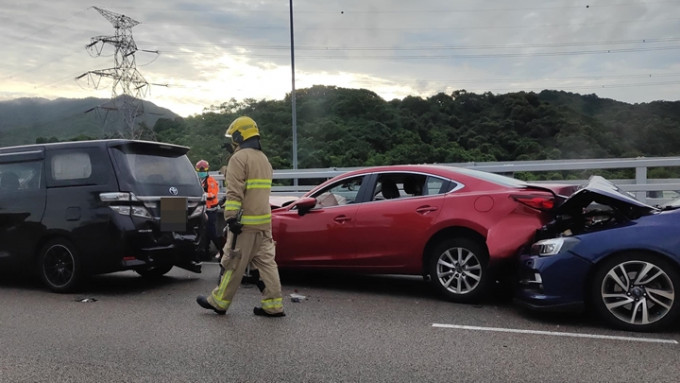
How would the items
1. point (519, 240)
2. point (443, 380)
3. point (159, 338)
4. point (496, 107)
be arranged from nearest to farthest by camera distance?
1. point (443, 380)
2. point (159, 338)
3. point (519, 240)
4. point (496, 107)

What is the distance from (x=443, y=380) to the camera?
4.09m

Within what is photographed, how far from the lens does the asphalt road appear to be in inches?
167

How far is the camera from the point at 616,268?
5164 mm

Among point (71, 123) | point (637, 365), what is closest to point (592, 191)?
point (637, 365)

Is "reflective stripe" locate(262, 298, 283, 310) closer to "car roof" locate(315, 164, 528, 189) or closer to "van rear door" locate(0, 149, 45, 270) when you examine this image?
"car roof" locate(315, 164, 528, 189)

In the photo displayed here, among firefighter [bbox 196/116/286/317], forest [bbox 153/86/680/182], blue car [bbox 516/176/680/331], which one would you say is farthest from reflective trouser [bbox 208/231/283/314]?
forest [bbox 153/86/680/182]

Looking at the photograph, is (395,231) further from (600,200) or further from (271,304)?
(600,200)

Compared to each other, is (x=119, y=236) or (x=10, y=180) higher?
(x=10, y=180)

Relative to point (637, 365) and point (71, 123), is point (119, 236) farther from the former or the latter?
point (71, 123)

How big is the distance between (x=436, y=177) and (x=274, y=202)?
8.38 feet

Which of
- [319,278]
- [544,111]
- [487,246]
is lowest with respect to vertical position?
[319,278]

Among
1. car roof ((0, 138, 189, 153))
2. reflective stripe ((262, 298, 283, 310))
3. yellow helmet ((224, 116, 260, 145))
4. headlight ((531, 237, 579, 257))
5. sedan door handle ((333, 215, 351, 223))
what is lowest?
reflective stripe ((262, 298, 283, 310))

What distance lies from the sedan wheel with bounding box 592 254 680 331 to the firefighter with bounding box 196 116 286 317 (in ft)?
9.96

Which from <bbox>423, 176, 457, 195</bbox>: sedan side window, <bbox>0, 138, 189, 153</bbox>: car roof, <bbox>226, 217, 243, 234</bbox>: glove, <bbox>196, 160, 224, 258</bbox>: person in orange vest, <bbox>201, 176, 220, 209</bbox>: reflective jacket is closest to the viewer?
<bbox>226, 217, 243, 234</bbox>: glove
